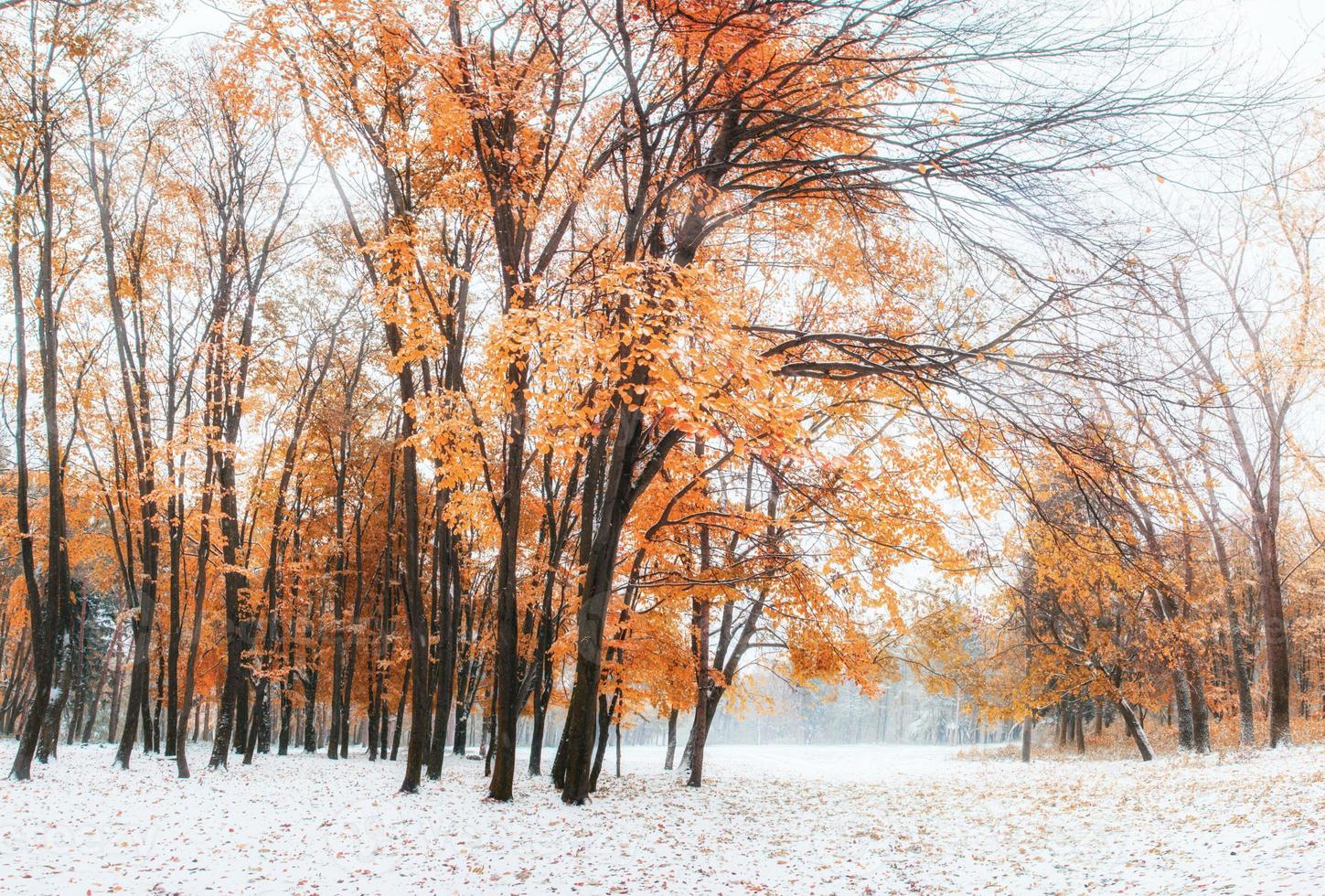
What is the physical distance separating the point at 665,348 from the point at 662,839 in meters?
5.83

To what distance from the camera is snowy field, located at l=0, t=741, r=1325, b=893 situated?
593 cm

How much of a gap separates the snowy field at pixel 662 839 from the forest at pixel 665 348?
0.52 metres

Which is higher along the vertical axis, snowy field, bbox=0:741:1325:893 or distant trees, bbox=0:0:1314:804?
distant trees, bbox=0:0:1314:804

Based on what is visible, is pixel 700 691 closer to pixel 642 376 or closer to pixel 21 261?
pixel 642 376

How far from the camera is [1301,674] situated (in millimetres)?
32500

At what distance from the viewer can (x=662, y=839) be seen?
814 cm

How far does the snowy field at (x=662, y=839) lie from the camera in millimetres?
5934

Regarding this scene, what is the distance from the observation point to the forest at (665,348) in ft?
19.3

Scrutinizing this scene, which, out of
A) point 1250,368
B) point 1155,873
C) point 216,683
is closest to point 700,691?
point 1155,873

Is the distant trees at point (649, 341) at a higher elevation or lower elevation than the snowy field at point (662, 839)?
higher

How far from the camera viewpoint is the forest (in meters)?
5.88

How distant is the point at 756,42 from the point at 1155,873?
778 cm

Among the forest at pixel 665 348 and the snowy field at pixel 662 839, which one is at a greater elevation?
the forest at pixel 665 348

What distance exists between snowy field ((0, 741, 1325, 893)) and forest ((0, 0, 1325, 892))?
1.69 feet
